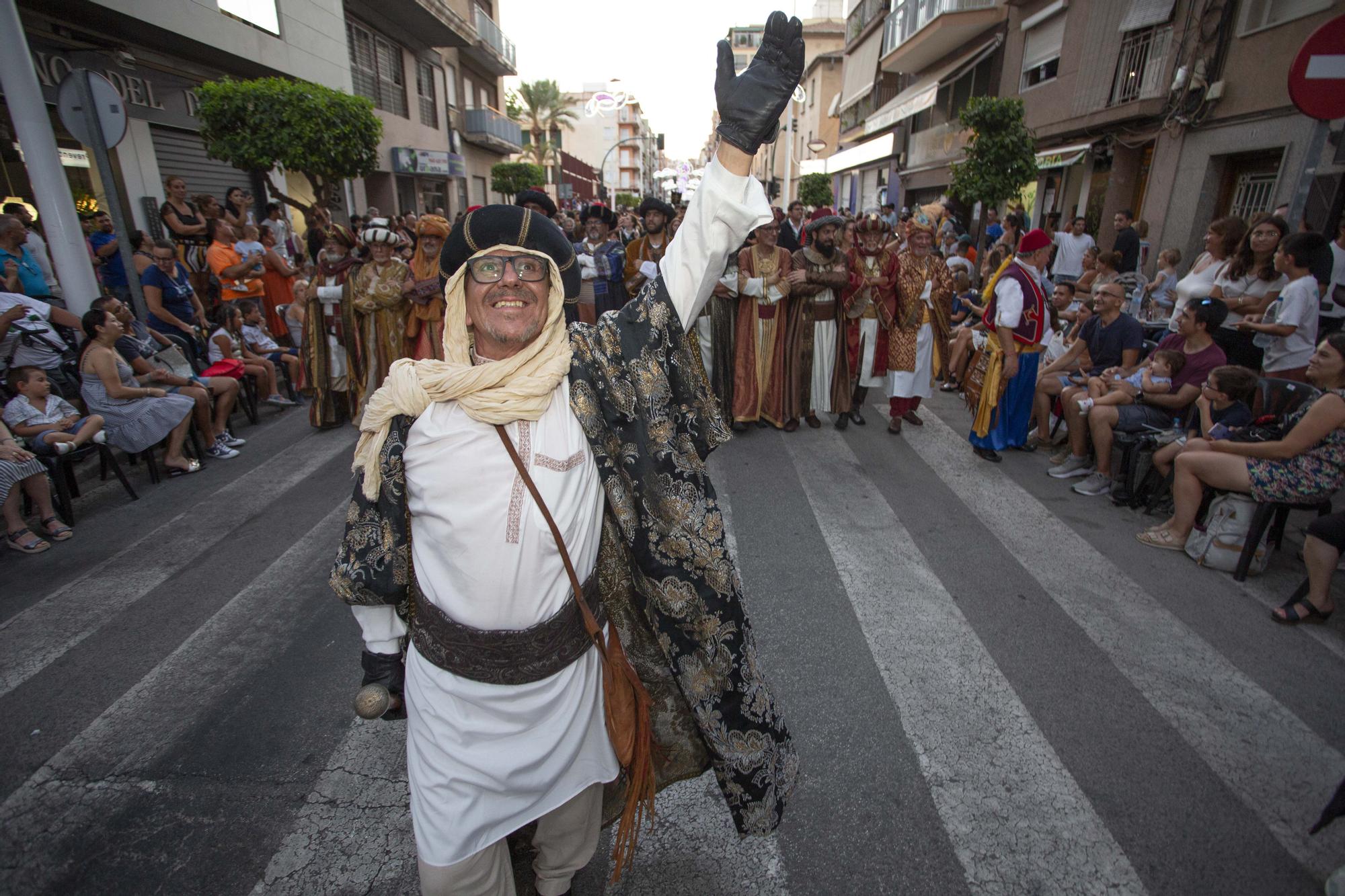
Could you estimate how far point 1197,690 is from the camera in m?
3.04

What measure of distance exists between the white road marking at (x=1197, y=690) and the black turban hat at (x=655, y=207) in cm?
470

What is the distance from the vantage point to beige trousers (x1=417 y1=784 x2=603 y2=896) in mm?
1698

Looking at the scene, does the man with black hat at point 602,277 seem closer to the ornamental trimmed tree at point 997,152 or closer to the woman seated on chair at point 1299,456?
the woman seated on chair at point 1299,456

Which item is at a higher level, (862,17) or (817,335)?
(862,17)

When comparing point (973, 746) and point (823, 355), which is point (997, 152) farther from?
point (973, 746)

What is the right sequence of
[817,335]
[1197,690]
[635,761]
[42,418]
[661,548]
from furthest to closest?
[817,335] < [42,418] < [1197,690] < [635,761] < [661,548]

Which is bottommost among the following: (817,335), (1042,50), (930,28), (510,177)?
(817,335)

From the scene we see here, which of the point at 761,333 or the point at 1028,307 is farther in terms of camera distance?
the point at 761,333

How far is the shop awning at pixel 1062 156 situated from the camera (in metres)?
14.0

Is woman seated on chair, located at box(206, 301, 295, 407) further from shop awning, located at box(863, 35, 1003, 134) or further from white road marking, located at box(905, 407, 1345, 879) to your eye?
Answer: shop awning, located at box(863, 35, 1003, 134)

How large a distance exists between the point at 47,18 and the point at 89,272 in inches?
260

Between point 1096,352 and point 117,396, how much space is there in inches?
322

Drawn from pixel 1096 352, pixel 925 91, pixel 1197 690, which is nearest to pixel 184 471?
pixel 1197 690

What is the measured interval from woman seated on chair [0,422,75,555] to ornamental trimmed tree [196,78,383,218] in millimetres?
7821
